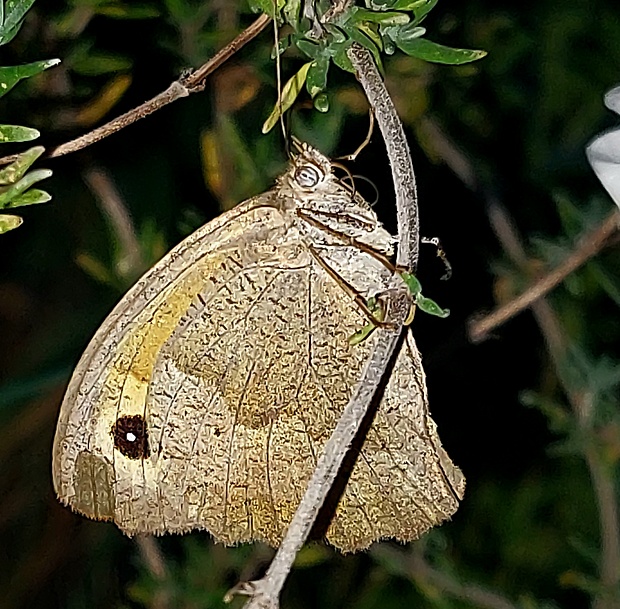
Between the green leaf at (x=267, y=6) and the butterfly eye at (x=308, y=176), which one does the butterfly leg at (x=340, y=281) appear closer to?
the butterfly eye at (x=308, y=176)

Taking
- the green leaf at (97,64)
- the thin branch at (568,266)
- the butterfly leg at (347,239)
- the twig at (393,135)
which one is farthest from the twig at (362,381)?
the green leaf at (97,64)

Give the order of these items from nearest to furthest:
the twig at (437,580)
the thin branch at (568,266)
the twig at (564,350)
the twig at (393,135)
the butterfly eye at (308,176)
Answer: the twig at (393,135) → the butterfly eye at (308,176) → the thin branch at (568,266) → the twig at (564,350) → the twig at (437,580)

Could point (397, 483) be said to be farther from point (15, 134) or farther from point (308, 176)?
point (15, 134)

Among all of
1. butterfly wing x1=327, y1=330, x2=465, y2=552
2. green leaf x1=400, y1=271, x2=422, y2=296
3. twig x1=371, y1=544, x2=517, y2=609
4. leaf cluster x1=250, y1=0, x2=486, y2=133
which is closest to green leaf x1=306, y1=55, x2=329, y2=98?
leaf cluster x1=250, y1=0, x2=486, y2=133

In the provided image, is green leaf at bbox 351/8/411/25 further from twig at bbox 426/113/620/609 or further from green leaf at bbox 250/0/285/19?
twig at bbox 426/113/620/609

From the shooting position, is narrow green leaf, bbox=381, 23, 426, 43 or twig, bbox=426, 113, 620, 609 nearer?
narrow green leaf, bbox=381, 23, 426, 43

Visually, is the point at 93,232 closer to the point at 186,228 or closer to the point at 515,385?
the point at 186,228
